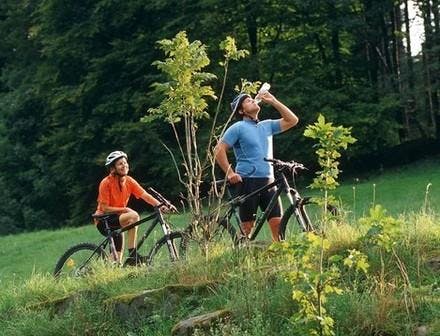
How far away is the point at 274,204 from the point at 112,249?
210cm

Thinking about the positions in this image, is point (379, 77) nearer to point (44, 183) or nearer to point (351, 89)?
point (351, 89)

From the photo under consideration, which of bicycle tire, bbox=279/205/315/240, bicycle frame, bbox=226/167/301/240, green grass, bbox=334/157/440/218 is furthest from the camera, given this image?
green grass, bbox=334/157/440/218

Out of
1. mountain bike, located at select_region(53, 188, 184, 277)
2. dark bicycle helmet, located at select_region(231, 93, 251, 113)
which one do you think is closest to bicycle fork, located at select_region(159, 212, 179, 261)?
mountain bike, located at select_region(53, 188, 184, 277)

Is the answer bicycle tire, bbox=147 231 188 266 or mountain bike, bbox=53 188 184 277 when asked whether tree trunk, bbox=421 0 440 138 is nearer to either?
mountain bike, bbox=53 188 184 277

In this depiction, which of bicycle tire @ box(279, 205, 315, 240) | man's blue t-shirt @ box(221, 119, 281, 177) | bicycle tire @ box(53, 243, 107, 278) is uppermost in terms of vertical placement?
man's blue t-shirt @ box(221, 119, 281, 177)

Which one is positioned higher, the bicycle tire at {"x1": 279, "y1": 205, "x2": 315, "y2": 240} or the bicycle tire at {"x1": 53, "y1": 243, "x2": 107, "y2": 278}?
the bicycle tire at {"x1": 279, "y1": 205, "x2": 315, "y2": 240}

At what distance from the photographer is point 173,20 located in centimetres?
3256

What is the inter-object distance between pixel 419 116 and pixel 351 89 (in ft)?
9.75

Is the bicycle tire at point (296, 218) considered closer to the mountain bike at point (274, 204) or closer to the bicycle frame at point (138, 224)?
the mountain bike at point (274, 204)

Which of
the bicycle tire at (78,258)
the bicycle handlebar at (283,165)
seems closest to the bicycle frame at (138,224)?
the bicycle tire at (78,258)

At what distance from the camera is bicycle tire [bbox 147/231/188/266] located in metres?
8.51

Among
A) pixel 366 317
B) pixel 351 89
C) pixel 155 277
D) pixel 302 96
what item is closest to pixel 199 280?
pixel 155 277

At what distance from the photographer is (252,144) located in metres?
8.77

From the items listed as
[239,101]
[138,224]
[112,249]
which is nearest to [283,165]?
[239,101]
